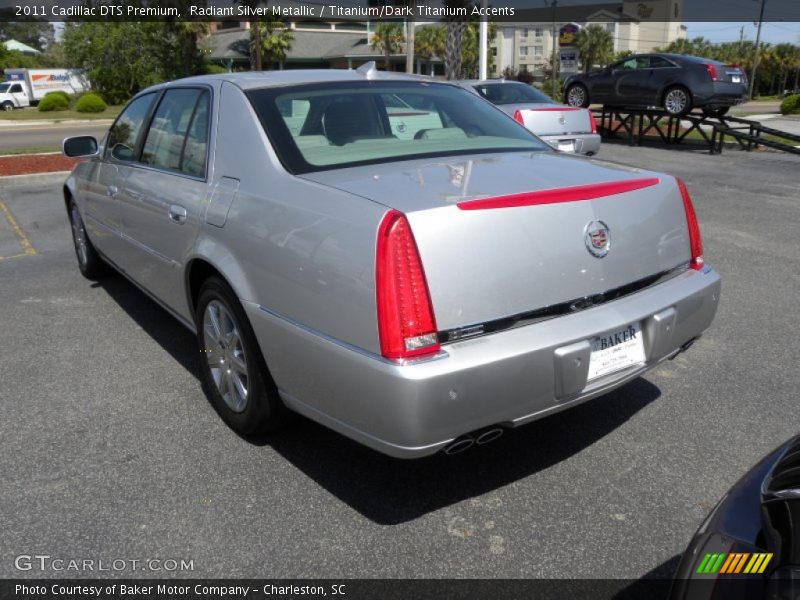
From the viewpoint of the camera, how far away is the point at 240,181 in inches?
123

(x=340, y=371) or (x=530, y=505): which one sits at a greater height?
(x=340, y=371)

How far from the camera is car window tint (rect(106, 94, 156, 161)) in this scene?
14.6 ft

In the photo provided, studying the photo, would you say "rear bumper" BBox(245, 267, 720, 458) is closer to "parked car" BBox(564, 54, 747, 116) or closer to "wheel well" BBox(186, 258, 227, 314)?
"wheel well" BBox(186, 258, 227, 314)

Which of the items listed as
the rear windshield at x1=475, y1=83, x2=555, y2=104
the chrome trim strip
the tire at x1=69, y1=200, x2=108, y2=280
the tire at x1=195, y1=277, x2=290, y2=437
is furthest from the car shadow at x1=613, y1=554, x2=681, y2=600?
the rear windshield at x1=475, y1=83, x2=555, y2=104

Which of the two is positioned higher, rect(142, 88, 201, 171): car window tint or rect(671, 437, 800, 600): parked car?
rect(142, 88, 201, 171): car window tint

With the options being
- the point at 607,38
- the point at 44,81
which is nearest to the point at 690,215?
the point at 44,81

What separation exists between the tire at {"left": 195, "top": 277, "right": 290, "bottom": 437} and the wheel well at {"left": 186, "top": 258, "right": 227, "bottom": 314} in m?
0.08

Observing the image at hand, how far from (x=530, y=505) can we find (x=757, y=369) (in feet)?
6.77

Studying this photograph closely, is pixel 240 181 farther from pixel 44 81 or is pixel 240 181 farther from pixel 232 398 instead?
pixel 44 81

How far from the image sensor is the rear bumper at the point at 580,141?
36.8 feet

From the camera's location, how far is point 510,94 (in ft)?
41.4

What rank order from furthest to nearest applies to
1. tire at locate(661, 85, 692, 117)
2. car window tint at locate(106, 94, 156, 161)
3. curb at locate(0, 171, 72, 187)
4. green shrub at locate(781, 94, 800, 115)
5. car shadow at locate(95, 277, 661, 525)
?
green shrub at locate(781, 94, 800, 115), tire at locate(661, 85, 692, 117), curb at locate(0, 171, 72, 187), car window tint at locate(106, 94, 156, 161), car shadow at locate(95, 277, 661, 525)

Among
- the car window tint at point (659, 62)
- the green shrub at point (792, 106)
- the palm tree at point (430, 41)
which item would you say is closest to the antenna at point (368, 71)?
the car window tint at point (659, 62)

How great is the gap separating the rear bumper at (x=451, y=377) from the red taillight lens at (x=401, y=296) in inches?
2.7
